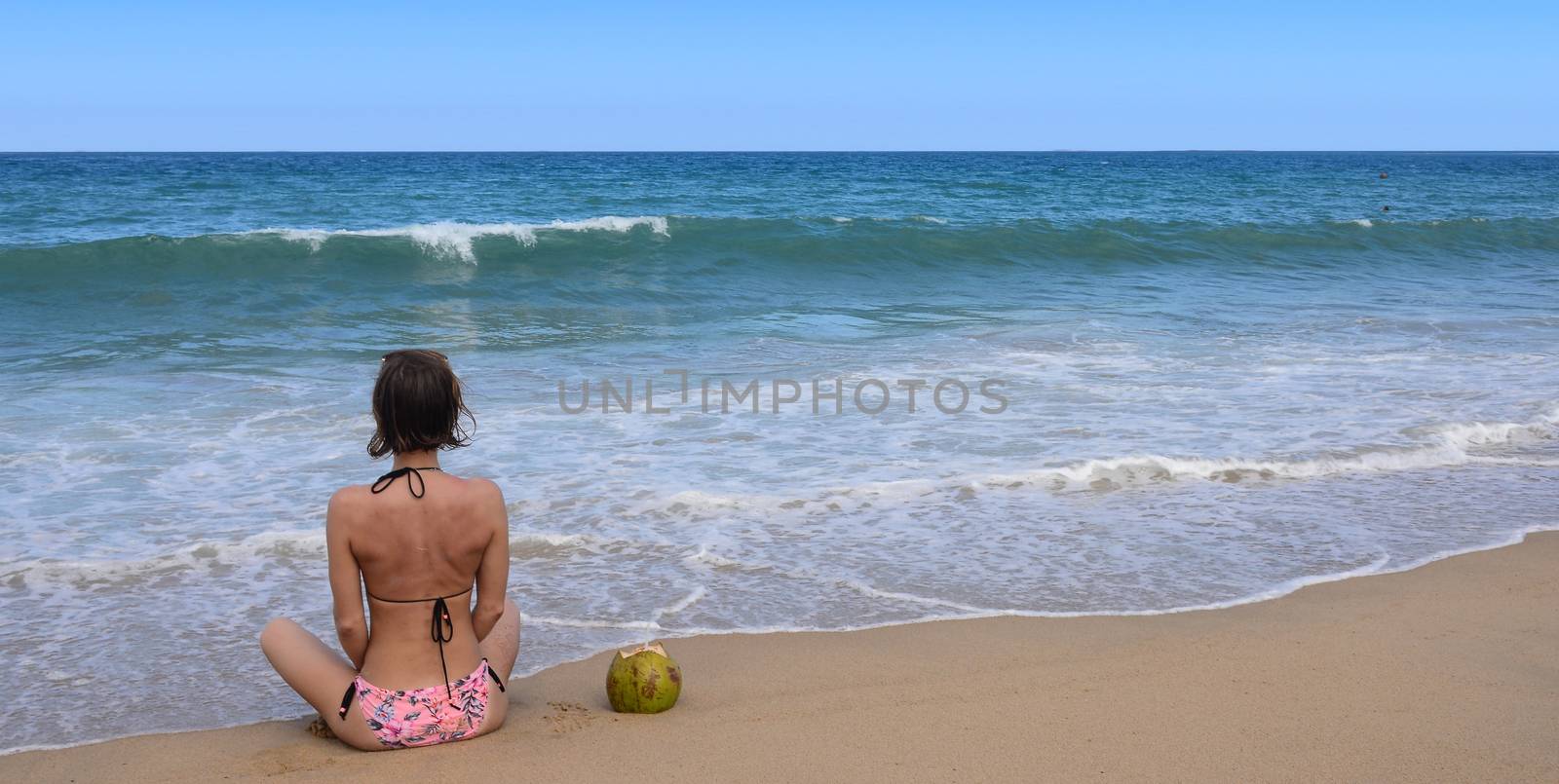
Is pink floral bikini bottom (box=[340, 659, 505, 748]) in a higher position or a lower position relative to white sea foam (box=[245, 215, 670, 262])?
lower

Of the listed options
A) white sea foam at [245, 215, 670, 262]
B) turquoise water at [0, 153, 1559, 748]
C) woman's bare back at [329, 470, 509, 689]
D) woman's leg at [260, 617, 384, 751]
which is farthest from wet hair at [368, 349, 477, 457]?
white sea foam at [245, 215, 670, 262]

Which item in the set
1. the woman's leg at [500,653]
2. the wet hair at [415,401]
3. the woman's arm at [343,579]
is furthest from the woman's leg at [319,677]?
A: the wet hair at [415,401]

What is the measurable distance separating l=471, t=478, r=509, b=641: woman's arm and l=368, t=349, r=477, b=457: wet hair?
191 mm

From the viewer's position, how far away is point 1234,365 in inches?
398

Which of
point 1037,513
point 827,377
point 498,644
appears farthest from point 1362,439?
point 498,644

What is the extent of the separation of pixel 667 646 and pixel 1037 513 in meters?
2.34

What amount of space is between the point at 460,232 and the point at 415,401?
16.1m

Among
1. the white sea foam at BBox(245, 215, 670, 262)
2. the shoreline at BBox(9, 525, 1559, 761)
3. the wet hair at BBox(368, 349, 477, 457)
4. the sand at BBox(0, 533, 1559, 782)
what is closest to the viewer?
the wet hair at BBox(368, 349, 477, 457)

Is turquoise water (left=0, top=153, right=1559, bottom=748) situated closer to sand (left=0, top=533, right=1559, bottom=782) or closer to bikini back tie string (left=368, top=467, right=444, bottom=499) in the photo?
sand (left=0, top=533, right=1559, bottom=782)

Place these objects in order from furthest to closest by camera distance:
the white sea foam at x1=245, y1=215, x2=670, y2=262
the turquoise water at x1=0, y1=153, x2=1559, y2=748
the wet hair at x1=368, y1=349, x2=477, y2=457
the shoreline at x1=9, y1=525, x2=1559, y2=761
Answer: the white sea foam at x1=245, y1=215, x2=670, y2=262
the turquoise water at x1=0, y1=153, x2=1559, y2=748
the shoreline at x1=9, y1=525, x2=1559, y2=761
the wet hair at x1=368, y1=349, x2=477, y2=457

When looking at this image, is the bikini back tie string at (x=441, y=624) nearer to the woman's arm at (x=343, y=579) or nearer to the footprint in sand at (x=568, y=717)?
the woman's arm at (x=343, y=579)

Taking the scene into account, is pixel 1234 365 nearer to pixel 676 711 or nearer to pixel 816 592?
pixel 816 592

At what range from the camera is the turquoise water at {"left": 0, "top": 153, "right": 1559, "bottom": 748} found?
15.9 ft

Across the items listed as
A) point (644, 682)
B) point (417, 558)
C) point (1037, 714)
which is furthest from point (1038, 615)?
point (417, 558)
